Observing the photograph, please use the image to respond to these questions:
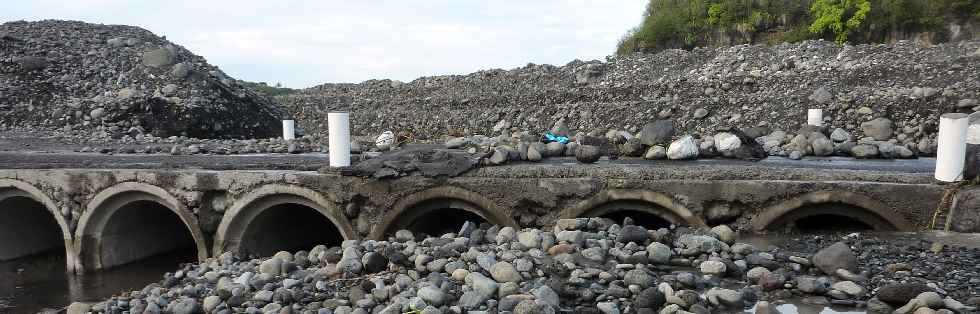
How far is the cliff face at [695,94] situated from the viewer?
A: 579 inches

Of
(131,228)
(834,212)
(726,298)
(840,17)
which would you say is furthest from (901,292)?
(840,17)

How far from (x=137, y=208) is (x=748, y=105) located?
46.3 feet

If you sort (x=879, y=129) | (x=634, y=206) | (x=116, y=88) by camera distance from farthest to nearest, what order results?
(x=116, y=88), (x=879, y=129), (x=634, y=206)

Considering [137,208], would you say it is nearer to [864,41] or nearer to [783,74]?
[783,74]

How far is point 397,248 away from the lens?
700 cm

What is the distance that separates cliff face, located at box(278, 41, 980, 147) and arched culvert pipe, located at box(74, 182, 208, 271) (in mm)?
9868

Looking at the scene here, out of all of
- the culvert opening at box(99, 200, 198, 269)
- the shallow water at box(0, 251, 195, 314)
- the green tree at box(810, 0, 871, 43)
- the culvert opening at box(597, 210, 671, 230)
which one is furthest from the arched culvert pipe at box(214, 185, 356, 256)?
the green tree at box(810, 0, 871, 43)

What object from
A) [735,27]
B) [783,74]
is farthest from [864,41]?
[783,74]

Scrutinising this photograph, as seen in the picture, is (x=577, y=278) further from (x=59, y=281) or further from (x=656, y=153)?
(x=59, y=281)

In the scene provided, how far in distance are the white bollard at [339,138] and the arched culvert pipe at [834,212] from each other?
580cm

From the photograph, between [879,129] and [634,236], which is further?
[879,129]

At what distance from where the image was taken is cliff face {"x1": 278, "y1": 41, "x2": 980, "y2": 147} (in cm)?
1471

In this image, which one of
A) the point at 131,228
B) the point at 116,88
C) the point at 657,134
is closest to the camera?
the point at 657,134

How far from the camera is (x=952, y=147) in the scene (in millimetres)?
7332
